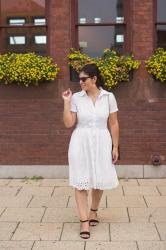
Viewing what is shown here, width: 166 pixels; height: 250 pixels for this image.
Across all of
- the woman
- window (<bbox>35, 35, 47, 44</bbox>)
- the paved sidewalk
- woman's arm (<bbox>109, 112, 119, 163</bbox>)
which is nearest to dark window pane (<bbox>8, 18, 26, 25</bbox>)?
window (<bbox>35, 35, 47, 44</bbox>)

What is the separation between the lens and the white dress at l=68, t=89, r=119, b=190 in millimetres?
5215

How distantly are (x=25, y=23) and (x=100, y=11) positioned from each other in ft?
3.97

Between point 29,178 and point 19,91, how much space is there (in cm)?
140

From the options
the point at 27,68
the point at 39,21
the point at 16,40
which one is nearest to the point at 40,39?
the point at 39,21

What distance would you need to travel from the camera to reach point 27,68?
741 cm

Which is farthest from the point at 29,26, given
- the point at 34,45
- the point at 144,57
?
the point at 144,57

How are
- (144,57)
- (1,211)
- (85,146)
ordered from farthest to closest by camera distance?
(144,57), (1,211), (85,146)

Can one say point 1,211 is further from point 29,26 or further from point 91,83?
point 29,26

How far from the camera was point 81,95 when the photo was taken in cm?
Result: 527

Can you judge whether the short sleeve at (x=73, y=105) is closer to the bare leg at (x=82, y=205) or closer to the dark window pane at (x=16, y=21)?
the bare leg at (x=82, y=205)

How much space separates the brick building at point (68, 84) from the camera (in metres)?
7.66

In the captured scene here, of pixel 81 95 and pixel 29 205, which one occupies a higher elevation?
pixel 81 95

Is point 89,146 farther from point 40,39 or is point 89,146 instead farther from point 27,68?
point 40,39

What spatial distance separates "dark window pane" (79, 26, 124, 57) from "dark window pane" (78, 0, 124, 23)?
0.13 m
